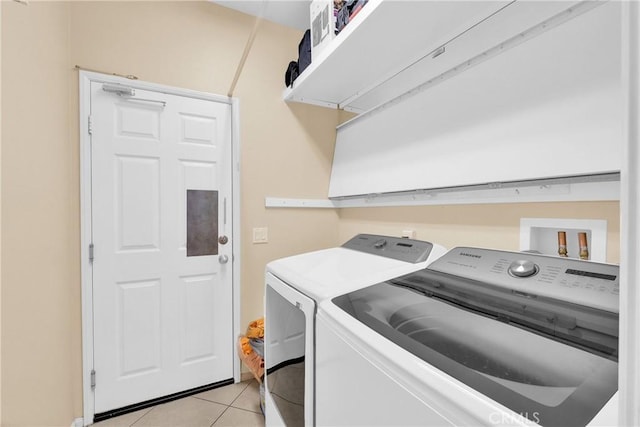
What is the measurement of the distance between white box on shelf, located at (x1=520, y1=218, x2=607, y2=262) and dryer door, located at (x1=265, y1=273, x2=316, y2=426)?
1020 millimetres

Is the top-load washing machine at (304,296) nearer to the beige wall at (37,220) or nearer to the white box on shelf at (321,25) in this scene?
the beige wall at (37,220)

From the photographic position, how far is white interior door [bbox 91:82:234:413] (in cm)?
187

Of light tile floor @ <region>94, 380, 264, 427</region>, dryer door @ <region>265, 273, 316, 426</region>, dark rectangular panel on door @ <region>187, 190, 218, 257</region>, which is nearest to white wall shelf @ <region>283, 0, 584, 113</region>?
dark rectangular panel on door @ <region>187, 190, 218, 257</region>

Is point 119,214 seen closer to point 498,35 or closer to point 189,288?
point 189,288

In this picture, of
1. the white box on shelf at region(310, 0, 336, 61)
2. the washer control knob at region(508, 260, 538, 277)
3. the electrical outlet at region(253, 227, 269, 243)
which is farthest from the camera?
the electrical outlet at region(253, 227, 269, 243)

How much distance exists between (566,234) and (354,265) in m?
0.90

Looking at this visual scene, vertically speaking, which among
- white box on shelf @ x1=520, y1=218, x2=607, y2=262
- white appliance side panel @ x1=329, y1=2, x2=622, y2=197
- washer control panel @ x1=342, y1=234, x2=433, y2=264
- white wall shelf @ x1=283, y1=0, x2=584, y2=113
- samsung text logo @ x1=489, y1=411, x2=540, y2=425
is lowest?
samsung text logo @ x1=489, y1=411, x2=540, y2=425

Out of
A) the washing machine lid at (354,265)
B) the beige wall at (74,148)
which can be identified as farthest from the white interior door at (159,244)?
the washing machine lid at (354,265)

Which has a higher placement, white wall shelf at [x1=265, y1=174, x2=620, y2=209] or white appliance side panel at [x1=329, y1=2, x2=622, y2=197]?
white appliance side panel at [x1=329, y1=2, x2=622, y2=197]

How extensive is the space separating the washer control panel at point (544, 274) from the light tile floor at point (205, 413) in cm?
159

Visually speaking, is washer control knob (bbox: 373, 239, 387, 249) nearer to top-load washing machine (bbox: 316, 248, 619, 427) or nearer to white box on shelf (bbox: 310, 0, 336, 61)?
top-load washing machine (bbox: 316, 248, 619, 427)

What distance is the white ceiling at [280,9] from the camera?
2162mm

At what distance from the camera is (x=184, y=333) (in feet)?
6.82

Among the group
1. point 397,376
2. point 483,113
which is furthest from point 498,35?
point 397,376
